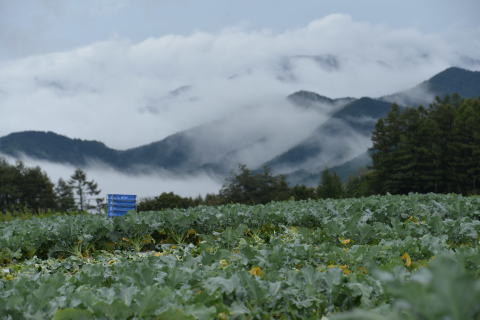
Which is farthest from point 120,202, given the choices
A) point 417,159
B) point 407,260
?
point 417,159

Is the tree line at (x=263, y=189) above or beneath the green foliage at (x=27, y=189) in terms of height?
beneath

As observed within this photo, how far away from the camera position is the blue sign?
60.8ft

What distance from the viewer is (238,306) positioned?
2.51 metres

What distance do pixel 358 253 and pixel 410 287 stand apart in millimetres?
2742

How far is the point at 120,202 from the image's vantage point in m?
18.7

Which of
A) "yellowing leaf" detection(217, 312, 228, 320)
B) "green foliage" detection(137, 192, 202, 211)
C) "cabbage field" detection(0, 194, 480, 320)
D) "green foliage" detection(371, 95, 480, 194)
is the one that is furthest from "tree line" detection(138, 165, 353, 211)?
"yellowing leaf" detection(217, 312, 228, 320)

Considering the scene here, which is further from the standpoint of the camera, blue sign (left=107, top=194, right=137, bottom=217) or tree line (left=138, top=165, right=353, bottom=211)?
tree line (left=138, top=165, right=353, bottom=211)

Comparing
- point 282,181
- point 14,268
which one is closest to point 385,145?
point 282,181

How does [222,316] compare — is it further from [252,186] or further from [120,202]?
[252,186]

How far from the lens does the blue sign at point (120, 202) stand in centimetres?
1853

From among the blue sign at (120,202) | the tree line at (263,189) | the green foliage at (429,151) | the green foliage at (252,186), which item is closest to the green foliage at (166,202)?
the tree line at (263,189)

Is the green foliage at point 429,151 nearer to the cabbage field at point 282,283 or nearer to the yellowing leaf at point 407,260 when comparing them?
→ the cabbage field at point 282,283

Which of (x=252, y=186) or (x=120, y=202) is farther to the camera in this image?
(x=252, y=186)

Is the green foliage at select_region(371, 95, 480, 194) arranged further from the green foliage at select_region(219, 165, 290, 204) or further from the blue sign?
the blue sign
